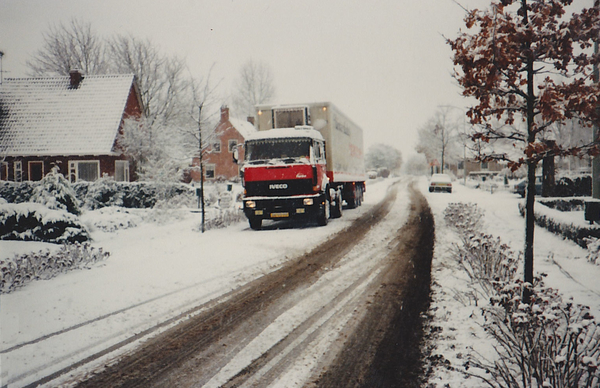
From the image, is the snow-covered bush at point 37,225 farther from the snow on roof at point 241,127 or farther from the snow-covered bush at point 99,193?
the snow on roof at point 241,127

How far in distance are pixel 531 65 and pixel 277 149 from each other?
8.38 meters

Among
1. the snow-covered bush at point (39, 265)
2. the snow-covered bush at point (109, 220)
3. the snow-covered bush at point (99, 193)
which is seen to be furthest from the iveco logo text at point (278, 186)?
the snow-covered bush at point (99, 193)

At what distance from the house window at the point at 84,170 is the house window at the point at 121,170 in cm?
111

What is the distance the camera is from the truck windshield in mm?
11531

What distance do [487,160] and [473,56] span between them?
1.26 metres

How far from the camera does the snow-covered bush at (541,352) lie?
2.58 meters

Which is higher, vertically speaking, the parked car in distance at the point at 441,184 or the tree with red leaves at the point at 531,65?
the tree with red leaves at the point at 531,65

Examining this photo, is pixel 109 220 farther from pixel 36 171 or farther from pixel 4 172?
pixel 36 171

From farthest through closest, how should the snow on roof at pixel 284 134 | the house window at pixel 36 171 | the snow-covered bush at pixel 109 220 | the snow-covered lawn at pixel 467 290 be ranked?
the house window at pixel 36 171 < the snow-covered bush at pixel 109 220 < the snow on roof at pixel 284 134 < the snow-covered lawn at pixel 467 290

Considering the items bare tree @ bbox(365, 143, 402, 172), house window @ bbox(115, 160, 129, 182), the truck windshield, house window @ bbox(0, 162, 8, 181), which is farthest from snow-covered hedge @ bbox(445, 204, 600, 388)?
bare tree @ bbox(365, 143, 402, 172)

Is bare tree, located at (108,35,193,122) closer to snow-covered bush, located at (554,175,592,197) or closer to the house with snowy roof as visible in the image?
the house with snowy roof

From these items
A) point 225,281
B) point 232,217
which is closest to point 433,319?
point 225,281

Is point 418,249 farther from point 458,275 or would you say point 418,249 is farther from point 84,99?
point 84,99

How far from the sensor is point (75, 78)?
22375 mm
